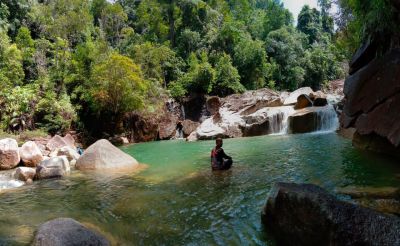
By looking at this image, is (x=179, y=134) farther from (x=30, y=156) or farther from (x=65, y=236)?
(x=65, y=236)

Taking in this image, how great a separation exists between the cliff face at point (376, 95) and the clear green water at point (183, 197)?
1.17m

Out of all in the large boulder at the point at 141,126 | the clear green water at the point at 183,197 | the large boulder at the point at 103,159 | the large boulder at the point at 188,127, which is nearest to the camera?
the clear green water at the point at 183,197

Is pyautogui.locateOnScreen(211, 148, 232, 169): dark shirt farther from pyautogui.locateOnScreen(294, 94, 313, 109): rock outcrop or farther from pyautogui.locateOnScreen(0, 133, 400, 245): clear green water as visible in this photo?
pyautogui.locateOnScreen(294, 94, 313, 109): rock outcrop

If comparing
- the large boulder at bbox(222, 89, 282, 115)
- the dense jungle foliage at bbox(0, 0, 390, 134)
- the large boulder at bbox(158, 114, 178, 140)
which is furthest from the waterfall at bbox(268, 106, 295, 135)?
the large boulder at bbox(158, 114, 178, 140)

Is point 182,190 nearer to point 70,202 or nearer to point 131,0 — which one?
point 70,202

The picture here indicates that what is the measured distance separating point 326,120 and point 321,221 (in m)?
21.8

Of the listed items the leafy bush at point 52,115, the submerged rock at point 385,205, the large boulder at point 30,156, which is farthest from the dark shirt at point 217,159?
the leafy bush at point 52,115

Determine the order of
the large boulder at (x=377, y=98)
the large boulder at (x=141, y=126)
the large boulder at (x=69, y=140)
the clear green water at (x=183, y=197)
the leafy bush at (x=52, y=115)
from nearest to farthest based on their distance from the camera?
the clear green water at (x=183, y=197), the large boulder at (x=377, y=98), the large boulder at (x=69, y=140), the leafy bush at (x=52, y=115), the large boulder at (x=141, y=126)

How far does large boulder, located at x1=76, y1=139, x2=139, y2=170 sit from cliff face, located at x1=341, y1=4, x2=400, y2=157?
9400 mm

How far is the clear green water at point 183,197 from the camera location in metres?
6.79

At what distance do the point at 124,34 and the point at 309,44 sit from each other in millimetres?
35043

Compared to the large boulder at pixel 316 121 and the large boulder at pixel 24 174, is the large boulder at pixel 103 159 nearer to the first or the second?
the large boulder at pixel 24 174

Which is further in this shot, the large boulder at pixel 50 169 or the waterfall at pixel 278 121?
the waterfall at pixel 278 121

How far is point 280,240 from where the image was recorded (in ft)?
19.1
